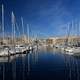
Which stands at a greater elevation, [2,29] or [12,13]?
[12,13]

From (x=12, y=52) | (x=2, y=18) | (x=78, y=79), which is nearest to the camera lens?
(x=78, y=79)

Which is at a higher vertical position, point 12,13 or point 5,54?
point 12,13

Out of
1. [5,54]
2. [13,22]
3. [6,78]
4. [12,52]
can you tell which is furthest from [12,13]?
[6,78]

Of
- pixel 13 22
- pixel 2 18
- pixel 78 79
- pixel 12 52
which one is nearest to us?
pixel 78 79

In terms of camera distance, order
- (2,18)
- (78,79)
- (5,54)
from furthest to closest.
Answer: (2,18), (5,54), (78,79)

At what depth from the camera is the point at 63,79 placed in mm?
20203

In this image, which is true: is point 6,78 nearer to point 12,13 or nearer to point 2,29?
point 2,29

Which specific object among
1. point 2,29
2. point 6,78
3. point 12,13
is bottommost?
point 6,78

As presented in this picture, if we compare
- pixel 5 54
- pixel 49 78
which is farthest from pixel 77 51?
pixel 49 78

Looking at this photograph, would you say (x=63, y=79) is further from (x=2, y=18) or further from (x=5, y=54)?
(x=2, y=18)

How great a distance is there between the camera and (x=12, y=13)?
6241 centimetres

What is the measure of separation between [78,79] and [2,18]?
3690 cm

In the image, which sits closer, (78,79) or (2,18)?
(78,79)

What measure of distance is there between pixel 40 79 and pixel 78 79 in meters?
3.59
